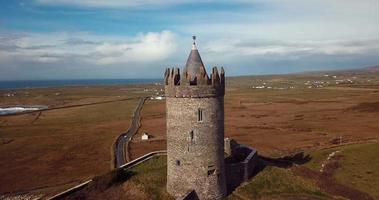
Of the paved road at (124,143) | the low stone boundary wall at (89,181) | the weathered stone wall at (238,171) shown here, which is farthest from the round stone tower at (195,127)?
the paved road at (124,143)

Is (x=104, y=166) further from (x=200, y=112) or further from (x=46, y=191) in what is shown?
(x=200, y=112)

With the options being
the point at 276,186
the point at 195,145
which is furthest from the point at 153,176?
the point at 276,186

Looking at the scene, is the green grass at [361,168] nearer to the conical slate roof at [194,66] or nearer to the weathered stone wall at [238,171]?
the weathered stone wall at [238,171]

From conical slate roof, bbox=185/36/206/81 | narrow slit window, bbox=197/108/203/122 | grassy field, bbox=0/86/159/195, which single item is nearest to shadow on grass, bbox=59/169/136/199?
narrow slit window, bbox=197/108/203/122

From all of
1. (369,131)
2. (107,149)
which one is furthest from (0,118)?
(369,131)

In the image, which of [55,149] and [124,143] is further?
[124,143]

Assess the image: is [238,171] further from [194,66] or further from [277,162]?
[277,162]

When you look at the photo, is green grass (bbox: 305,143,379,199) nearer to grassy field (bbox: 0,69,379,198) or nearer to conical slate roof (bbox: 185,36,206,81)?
grassy field (bbox: 0,69,379,198)
